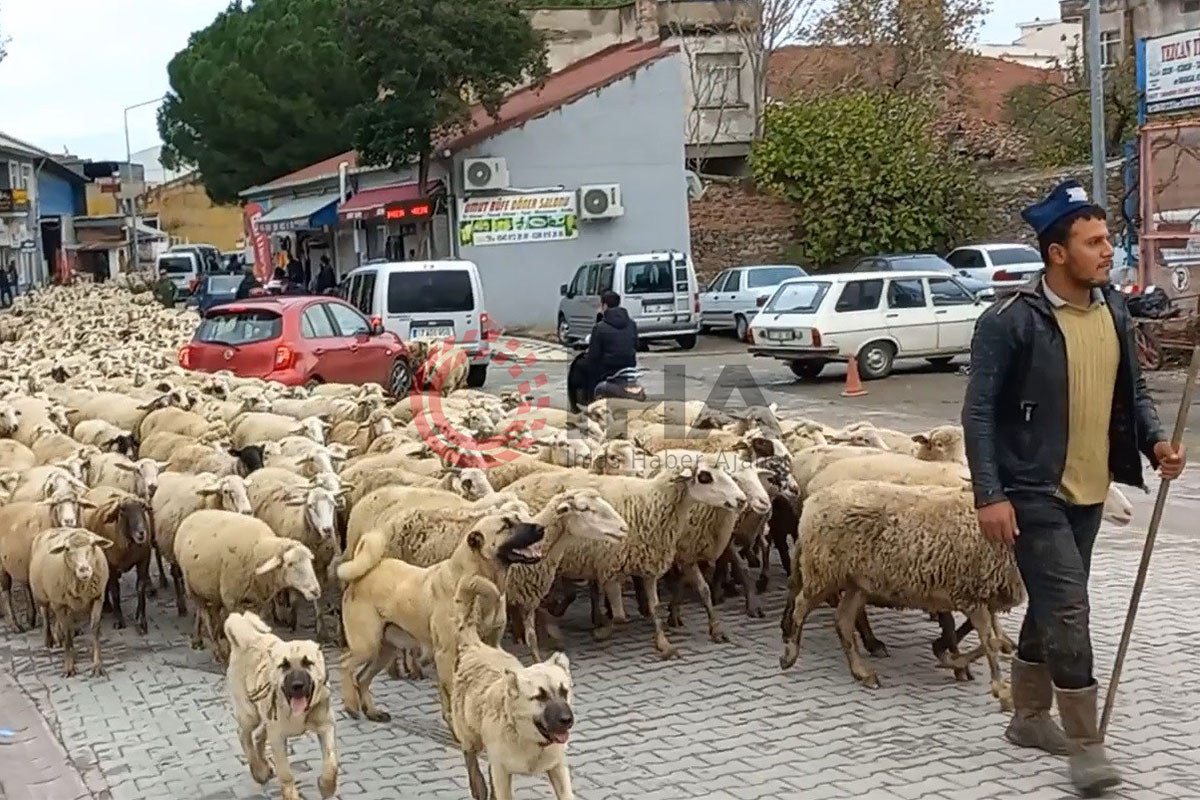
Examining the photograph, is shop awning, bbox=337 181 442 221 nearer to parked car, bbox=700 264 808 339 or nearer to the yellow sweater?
parked car, bbox=700 264 808 339

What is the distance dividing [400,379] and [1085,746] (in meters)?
14.3

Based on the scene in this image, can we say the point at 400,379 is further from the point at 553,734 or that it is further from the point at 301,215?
the point at 301,215

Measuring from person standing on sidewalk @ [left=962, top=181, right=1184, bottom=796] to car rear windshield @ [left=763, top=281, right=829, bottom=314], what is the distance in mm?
16826

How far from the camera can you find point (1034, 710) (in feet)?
20.1

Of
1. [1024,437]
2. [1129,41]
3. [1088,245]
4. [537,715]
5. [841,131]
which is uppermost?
[1129,41]

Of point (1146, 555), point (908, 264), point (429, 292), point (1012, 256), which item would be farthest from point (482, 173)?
point (1146, 555)

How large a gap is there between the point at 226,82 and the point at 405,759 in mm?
46550

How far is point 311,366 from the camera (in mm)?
17375

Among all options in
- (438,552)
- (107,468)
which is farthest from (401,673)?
(107,468)

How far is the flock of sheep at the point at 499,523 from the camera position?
709 cm

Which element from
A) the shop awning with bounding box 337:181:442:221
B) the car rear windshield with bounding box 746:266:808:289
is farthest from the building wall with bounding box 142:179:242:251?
the car rear windshield with bounding box 746:266:808:289

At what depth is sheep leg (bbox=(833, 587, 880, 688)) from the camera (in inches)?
291

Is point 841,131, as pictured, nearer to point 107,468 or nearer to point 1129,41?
point 1129,41

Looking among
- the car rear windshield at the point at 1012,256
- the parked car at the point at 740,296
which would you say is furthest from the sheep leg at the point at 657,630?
the car rear windshield at the point at 1012,256
